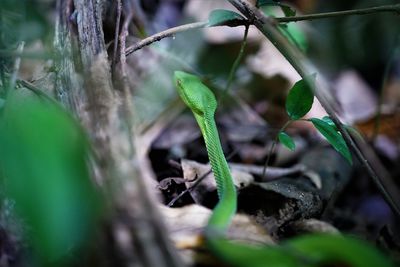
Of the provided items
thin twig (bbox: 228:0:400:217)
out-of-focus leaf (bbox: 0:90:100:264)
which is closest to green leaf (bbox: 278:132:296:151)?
thin twig (bbox: 228:0:400:217)

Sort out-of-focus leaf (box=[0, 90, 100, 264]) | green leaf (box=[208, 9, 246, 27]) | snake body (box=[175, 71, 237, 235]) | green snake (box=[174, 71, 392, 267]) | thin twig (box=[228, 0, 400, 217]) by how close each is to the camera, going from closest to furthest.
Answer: out-of-focus leaf (box=[0, 90, 100, 264]) → green snake (box=[174, 71, 392, 267]) → snake body (box=[175, 71, 237, 235]) → thin twig (box=[228, 0, 400, 217]) → green leaf (box=[208, 9, 246, 27])

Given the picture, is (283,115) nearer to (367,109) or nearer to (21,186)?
(367,109)

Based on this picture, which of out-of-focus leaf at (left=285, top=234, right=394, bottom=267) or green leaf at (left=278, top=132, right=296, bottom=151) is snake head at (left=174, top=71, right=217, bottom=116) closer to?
green leaf at (left=278, top=132, right=296, bottom=151)

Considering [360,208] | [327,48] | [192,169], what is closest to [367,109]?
[327,48]

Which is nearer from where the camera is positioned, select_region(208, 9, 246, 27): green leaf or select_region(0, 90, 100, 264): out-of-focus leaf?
select_region(0, 90, 100, 264): out-of-focus leaf

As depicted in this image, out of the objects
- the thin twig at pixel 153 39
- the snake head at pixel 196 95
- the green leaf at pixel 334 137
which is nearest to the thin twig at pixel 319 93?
the green leaf at pixel 334 137

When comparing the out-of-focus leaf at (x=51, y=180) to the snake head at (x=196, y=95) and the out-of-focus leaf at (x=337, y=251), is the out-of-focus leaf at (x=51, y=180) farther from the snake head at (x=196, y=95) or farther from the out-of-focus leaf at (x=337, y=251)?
the snake head at (x=196, y=95)

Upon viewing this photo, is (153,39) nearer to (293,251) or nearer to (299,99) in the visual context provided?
(299,99)

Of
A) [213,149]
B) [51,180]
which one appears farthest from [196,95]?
[51,180]
